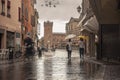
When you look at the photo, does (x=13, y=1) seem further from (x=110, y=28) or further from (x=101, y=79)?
(x=101, y=79)

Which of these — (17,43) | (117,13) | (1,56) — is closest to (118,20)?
(117,13)

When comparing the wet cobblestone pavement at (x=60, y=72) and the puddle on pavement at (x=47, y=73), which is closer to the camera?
the wet cobblestone pavement at (x=60, y=72)

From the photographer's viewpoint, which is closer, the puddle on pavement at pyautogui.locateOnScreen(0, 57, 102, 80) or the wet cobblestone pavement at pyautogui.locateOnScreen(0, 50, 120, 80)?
the wet cobblestone pavement at pyautogui.locateOnScreen(0, 50, 120, 80)

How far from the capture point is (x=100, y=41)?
31734mm

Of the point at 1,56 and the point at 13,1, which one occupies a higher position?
the point at 13,1

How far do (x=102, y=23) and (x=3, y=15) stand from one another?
1307 cm

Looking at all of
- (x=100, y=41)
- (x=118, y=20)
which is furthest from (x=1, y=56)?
(x=118, y=20)

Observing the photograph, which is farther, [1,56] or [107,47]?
[1,56]

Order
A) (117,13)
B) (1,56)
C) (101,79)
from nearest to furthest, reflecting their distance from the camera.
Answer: (101,79) → (117,13) → (1,56)

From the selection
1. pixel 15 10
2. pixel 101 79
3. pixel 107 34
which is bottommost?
pixel 101 79

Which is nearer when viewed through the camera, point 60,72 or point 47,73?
point 47,73

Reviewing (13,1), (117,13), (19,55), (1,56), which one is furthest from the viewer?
(13,1)

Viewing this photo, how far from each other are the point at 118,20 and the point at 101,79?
1535cm

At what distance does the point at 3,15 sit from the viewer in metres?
40.3
